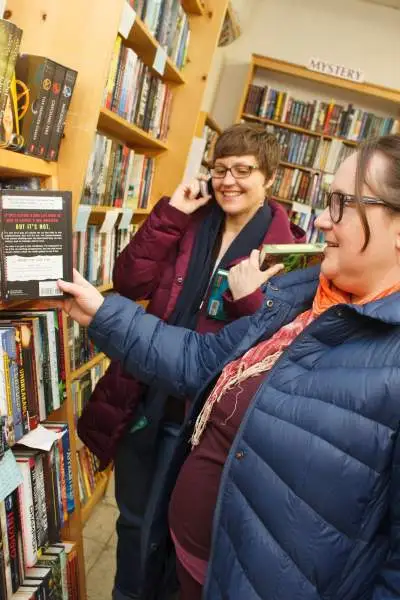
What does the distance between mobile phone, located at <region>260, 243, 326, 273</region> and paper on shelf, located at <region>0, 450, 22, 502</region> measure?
0.77 metres

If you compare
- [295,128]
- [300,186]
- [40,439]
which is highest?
[295,128]

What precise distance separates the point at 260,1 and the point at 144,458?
12.7 feet

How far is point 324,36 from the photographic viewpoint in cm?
384

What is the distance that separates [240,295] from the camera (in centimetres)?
129

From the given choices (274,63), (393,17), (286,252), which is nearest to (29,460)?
(286,252)

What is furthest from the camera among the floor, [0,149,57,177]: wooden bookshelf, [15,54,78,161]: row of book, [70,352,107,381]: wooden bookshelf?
[70,352,107,381]: wooden bookshelf

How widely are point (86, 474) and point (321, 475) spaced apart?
5.50 ft

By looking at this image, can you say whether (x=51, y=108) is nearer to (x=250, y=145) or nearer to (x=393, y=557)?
(x=250, y=145)

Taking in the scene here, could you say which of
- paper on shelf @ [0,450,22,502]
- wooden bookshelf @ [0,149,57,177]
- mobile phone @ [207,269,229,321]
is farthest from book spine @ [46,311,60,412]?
mobile phone @ [207,269,229,321]

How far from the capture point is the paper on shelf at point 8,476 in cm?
94

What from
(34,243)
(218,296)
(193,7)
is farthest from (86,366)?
(193,7)

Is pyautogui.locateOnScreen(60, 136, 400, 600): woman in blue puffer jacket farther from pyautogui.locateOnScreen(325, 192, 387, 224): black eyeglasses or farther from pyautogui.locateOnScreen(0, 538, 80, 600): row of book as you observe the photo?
pyautogui.locateOnScreen(0, 538, 80, 600): row of book

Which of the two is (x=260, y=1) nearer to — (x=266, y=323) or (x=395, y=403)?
(x=266, y=323)

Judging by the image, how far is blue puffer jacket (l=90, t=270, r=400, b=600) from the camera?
2.13 feet
